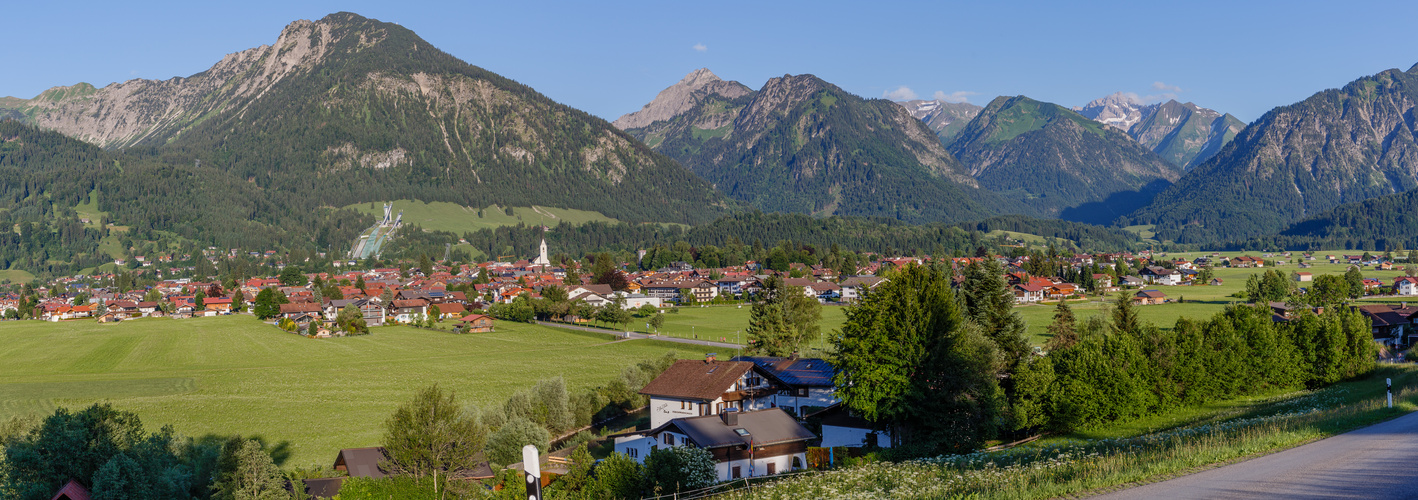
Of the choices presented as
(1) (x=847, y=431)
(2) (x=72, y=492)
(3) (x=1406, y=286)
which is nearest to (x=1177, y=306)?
(3) (x=1406, y=286)

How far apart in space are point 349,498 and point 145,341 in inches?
3359

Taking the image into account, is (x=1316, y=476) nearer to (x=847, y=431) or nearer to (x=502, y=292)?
(x=847, y=431)

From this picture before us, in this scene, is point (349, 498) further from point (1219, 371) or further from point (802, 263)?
point (802, 263)

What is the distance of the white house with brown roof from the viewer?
145 ft

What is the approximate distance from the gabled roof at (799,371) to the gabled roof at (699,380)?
1.62 m

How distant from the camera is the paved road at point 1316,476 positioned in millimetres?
14008

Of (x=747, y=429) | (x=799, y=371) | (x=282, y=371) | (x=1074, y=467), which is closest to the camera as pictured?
(x=1074, y=467)

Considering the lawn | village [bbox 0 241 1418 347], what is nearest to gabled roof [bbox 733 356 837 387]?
the lawn

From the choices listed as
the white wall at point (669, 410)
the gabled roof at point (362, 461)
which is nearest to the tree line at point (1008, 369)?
the white wall at point (669, 410)

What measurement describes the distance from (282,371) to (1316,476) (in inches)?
2888

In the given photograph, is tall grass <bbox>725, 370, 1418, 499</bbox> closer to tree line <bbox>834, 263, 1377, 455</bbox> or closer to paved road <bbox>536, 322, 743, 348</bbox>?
tree line <bbox>834, 263, 1377, 455</bbox>

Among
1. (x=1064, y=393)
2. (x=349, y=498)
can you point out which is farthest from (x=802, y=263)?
(x=349, y=498)

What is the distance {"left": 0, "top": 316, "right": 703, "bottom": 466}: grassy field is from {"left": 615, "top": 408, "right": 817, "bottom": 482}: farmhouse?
686 inches

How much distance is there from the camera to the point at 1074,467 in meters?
17.7
